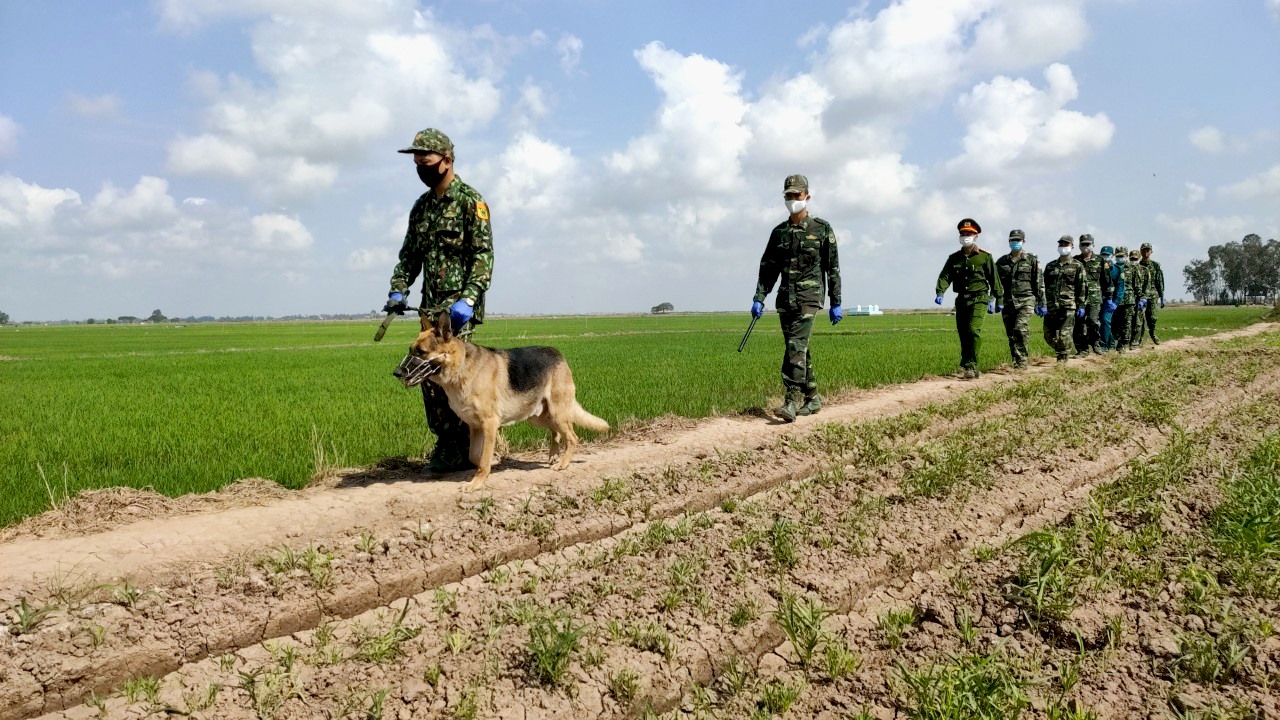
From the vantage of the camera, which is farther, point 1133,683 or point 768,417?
point 768,417

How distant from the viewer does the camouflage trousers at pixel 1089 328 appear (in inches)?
661

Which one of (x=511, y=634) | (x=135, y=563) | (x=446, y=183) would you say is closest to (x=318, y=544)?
(x=135, y=563)

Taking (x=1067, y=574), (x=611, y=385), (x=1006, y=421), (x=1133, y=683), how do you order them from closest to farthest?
(x=1133, y=683) → (x=1067, y=574) → (x=1006, y=421) → (x=611, y=385)

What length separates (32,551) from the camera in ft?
14.2

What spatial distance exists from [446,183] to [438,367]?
5.17 feet

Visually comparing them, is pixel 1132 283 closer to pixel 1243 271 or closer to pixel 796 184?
pixel 796 184

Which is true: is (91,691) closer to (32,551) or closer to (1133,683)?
(32,551)

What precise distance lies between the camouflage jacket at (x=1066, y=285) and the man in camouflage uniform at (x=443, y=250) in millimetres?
14045

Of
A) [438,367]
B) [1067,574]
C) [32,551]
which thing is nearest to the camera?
[1067,574]

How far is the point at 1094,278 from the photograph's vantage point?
54.5 feet

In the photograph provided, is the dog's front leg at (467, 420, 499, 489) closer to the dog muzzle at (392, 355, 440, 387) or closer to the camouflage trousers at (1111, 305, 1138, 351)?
the dog muzzle at (392, 355, 440, 387)

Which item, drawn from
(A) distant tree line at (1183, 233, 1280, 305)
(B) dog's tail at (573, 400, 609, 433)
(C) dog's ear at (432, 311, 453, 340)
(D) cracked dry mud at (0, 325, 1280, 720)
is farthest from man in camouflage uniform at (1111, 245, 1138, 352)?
(A) distant tree line at (1183, 233, 1280, 305)

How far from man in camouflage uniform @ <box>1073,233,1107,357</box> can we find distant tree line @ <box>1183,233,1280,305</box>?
112387 mm

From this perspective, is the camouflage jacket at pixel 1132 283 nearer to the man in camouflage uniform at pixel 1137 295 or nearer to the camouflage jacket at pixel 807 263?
the man in camouflage uniform at pixel 1137 295
